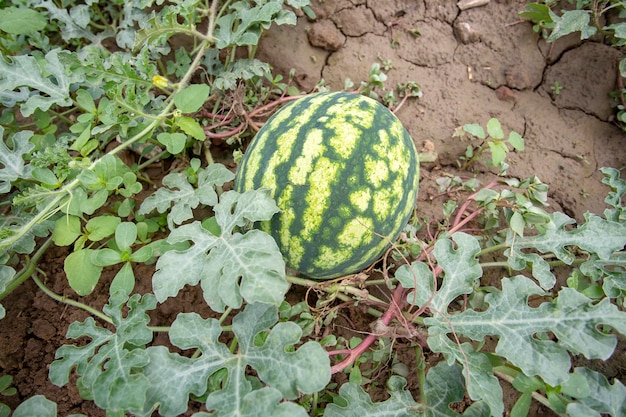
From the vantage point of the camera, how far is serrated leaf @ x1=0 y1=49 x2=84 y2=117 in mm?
1951

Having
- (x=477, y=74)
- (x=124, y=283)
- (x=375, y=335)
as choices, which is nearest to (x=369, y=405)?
(x=375, y=335)

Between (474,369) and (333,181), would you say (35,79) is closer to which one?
(333,181)

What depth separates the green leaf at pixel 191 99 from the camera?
1.87 metres

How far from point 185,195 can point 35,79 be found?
95 centimetres

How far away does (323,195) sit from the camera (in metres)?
1.54

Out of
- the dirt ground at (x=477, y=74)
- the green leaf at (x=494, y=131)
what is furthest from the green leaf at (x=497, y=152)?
the dirt ground at (x=477, y=74)

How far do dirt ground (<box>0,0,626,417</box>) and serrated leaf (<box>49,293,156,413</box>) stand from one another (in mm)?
1508

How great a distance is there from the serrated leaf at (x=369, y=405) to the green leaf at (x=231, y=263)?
0.51 meters

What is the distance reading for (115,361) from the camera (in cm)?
143

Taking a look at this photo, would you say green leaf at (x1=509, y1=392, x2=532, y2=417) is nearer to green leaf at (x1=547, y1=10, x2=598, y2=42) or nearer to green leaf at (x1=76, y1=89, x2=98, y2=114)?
green leaf at (x1=547, y1=10, x2=598, y2=42)

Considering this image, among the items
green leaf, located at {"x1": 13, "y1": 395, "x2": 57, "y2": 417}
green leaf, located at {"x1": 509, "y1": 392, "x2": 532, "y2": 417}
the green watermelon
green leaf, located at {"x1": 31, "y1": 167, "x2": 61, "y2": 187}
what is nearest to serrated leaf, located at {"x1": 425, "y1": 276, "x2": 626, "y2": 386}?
green leaf, located at {"x1": 509, "y1": 392, "x2": 532, "y2": 417}

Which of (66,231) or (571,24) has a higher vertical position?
(571,24)

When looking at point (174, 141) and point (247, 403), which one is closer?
point (247, 403)

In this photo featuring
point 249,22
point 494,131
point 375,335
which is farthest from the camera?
point 494,131
